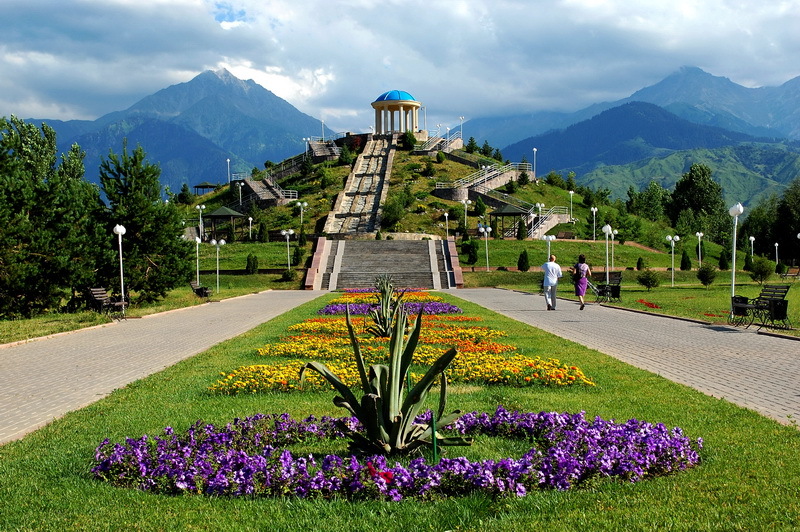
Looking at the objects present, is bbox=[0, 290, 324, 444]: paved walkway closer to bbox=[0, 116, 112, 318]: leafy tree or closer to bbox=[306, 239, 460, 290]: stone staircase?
bbox=[0, 116, 112, 318]: leafy tree

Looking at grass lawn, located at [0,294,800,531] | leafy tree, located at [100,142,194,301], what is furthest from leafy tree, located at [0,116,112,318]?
grass lawn, located at [0,294,800,531]

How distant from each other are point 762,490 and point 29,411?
19.7ft

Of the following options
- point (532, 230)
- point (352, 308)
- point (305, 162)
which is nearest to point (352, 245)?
point (532, 230)

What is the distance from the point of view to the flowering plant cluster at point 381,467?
11.8 feet

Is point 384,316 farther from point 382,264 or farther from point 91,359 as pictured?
point 382,264

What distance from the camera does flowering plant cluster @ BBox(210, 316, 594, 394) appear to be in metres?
6.77

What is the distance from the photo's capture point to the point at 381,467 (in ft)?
Answer: 12.2

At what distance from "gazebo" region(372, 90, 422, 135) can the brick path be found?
5140 centimetres

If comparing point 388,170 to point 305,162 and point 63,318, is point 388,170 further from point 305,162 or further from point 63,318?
point 63,318

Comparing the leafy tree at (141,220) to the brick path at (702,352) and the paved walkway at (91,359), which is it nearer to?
the paved walkway at (91,359)

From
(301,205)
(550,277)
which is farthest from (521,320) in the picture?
(301,205)

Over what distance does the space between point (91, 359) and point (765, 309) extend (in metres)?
11.3

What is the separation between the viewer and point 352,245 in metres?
36.2

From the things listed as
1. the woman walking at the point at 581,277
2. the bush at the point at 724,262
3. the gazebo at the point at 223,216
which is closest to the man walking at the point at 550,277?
the woman walking at the point at 581,277
